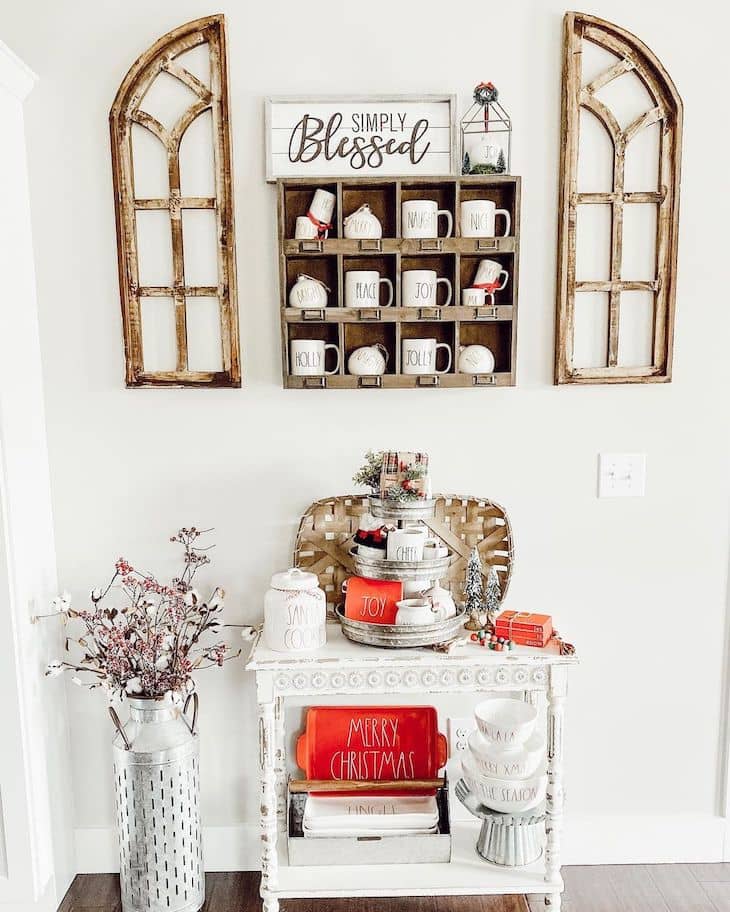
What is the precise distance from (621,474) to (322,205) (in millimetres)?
999

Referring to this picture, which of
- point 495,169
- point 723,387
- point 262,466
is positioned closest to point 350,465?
point 262,466

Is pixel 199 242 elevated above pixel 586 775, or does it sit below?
above

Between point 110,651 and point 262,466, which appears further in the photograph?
point 262,466

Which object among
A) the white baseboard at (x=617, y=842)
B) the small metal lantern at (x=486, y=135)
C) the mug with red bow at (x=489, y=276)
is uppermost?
the small metal lantern at (x=486, y=135)

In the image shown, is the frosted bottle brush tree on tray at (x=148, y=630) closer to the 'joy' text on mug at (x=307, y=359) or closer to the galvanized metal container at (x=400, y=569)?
the galvanized metal container at (x=400, y=569)

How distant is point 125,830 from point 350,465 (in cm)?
103

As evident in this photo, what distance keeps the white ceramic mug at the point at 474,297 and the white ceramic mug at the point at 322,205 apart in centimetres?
37

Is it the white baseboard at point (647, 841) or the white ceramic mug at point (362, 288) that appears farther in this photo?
the white baseboard at point (647, 841)

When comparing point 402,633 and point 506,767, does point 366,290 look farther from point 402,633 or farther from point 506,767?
point 506,767

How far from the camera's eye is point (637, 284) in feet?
6.56

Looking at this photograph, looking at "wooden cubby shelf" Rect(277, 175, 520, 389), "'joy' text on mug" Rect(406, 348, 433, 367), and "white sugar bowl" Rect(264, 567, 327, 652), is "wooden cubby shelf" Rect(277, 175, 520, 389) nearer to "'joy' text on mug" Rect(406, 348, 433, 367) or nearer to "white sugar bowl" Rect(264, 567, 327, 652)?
"'joy' text on mug" Rect(406, 348, 433, 367)

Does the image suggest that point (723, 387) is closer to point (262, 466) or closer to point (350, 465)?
point (350, 465)

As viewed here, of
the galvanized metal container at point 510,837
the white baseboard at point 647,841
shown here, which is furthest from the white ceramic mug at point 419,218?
the white baseboard at point 647,841

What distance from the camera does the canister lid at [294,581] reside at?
1.86 m
